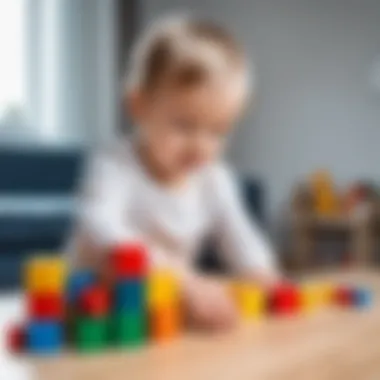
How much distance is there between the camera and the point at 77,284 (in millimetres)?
609

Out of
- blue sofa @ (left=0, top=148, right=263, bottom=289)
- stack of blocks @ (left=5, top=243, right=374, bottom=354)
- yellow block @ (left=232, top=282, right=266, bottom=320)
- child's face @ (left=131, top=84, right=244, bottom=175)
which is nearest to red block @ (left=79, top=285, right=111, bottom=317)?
stack of blocks @ (left=5, top=243, right=374, bottom=354)

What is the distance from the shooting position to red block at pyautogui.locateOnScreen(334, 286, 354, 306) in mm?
841

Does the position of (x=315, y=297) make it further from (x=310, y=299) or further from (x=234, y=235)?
(x=234, y=235)

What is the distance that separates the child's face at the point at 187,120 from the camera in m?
0.83

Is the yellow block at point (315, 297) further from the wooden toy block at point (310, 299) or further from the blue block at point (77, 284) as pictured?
the blue block at point (77, 284)

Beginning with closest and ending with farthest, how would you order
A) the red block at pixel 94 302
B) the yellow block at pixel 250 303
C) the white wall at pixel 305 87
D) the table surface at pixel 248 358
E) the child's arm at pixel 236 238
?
the table surface at pixel 248 358, the red block at pixel 94 302, the yellow block at pixel 250 303, the child's arm at pixel 236 238, the white wall at pixel 305 87

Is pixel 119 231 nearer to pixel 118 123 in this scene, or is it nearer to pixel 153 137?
pixel 153 137

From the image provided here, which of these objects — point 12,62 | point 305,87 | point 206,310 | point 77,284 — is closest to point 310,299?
point 206,310

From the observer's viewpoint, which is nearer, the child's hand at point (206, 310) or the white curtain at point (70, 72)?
the child's hand at point (206, 310)

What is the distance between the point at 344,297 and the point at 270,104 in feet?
9.36

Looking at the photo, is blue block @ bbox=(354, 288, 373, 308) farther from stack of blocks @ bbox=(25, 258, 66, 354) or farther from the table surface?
stack of blocks @ bbox=(25, 258, 66, 354)

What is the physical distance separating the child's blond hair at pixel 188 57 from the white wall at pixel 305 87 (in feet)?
8.72

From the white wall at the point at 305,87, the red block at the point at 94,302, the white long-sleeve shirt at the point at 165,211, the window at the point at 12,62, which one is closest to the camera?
the red block at the point at 94,302

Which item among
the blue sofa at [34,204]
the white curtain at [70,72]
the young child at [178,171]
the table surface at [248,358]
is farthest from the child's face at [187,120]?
the white curtain at [70,72]
